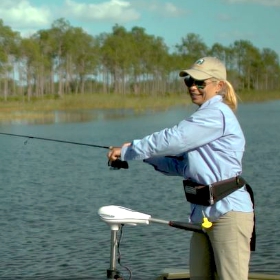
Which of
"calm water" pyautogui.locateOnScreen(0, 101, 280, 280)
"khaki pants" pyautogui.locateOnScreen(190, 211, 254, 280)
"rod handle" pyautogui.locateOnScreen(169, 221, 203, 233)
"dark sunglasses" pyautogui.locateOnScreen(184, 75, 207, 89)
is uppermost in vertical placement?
"dark sunglasses" pyautogui.locateOnScreen(184, 75, 207, 89)

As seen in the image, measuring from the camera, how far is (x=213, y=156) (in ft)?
11.9

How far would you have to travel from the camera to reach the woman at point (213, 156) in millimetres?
3568

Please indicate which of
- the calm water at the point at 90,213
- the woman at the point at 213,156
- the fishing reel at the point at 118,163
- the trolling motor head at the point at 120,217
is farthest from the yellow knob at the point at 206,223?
the calm water at the point at 90,213

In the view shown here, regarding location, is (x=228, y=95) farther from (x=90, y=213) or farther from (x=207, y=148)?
(x=90, y=213)

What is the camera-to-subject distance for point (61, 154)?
2212cm

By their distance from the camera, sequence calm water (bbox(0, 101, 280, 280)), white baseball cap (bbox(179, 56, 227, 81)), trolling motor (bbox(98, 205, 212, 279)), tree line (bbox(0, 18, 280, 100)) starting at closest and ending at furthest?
trolling motor (bbox(98, 205, 212, 279)) < white baseball cap (bbox(179, 56, 227, 81)) < calm water (bbox(0, 101, 280, 280)) < tree line (bbox(0, 18, 280, 100))

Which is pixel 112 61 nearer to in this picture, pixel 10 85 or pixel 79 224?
pixel 10 85

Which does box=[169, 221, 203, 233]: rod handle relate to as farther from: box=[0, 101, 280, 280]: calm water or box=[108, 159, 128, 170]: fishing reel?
box=[0, 101, 280, 280]: calm water

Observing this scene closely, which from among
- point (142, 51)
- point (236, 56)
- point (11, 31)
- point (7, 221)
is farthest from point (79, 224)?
point (236, 56)

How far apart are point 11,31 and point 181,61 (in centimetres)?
3570

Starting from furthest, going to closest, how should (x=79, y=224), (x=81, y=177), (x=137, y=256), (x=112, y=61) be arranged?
(x=112, y=61), (x=81, y=177), (x=79, y=224), (x=137, y=256)

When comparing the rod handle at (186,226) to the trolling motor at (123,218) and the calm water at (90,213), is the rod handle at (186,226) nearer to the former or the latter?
the trolling motor at (123,218)

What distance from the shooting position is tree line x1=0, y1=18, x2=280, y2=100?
70.5 m

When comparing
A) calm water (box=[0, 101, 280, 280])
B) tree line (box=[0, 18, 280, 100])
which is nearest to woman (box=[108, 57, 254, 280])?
calm water (box=[0, 101, 280, 280])
